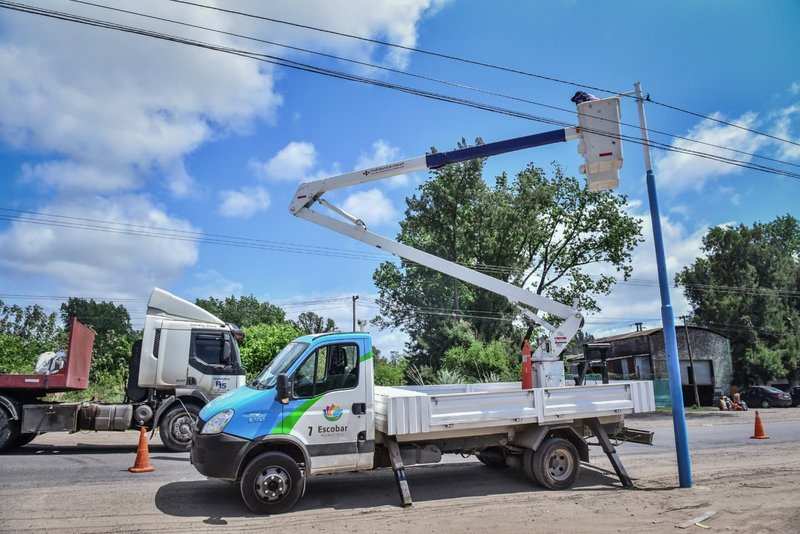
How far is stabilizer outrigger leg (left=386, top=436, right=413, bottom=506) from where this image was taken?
7477mm

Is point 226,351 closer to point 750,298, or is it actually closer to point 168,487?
point 168,487

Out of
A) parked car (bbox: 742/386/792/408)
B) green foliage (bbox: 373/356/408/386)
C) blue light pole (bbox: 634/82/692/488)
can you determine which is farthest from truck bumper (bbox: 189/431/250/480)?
parked car (bbox: 742/386/792/408)

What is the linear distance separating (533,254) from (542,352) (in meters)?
26.2

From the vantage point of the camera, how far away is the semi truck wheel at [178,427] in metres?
12.0

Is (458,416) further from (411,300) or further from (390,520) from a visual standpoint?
(411,300)

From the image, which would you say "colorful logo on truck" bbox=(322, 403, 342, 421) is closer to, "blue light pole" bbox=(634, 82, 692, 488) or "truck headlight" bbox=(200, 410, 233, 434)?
"truck headlight" bbox=(200, 410, 233, 434)

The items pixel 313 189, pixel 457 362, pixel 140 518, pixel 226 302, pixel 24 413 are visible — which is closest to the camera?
pixel 140 518

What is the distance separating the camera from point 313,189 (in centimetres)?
1062

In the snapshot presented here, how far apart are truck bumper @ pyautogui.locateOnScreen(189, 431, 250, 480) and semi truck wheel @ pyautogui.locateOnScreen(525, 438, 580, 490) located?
4390 mm

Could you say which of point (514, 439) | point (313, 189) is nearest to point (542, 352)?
point (514, 439)

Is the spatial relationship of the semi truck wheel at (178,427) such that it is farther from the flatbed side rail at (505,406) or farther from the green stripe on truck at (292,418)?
the green stripe on truck at (292,418)

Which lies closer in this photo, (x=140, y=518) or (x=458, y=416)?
(x=140, y=518)

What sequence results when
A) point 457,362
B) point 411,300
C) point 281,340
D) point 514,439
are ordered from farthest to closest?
point 411,300 < point 457,362 < point 281,340 < point 514,439

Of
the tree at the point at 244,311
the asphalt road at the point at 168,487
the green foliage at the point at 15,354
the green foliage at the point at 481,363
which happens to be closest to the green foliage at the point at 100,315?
the tree at the point at 244,311
